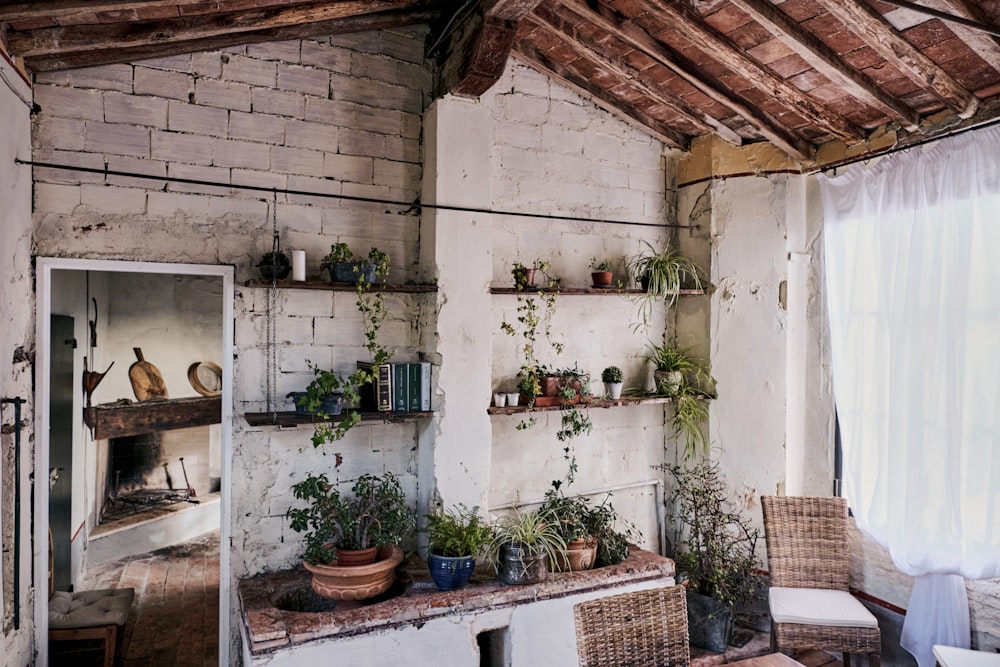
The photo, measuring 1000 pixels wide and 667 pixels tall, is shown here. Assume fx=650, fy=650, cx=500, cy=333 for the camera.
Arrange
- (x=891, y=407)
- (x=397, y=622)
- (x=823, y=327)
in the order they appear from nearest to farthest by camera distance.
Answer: (x=397, y=622) < (x=891, y=407) < (x=823, y=327)

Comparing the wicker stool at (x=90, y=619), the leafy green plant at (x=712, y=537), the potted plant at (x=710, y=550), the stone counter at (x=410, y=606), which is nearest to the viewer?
the stone counter at (x=410, y=606)

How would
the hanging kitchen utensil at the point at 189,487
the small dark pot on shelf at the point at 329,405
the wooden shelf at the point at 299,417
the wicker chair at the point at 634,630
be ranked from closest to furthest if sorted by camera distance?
1. the wicker chair at the point at 634,630
2. the wooden shelf at the point at 299,417
3. the small dark pot on shelf at the point at 329,405
4. the hanging kitchen utensil at the point at 189,487

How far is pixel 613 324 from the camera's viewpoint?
4395mm

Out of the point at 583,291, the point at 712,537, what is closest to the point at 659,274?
the point at 583,291

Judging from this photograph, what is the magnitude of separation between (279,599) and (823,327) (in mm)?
3553

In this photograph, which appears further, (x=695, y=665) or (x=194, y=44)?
(x=695, y=665)

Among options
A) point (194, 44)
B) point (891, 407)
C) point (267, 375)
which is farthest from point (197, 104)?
point (891, 407)

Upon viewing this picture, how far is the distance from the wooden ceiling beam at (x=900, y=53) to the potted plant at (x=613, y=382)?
2.21 meters

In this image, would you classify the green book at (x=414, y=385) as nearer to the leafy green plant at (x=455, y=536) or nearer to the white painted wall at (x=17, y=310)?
the leafy green plant at (x=455, y=536)

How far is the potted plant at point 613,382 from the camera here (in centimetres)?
419

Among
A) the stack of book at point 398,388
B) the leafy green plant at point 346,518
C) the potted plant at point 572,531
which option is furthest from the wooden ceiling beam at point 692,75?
the leafy green plant at point 346,518

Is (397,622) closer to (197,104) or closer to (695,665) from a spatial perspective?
(695,665)

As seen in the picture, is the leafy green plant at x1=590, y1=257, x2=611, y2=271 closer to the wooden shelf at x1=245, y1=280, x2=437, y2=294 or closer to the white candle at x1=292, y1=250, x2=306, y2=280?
the wooden shelf at x1=245, y1=280, x2=437, y2=294

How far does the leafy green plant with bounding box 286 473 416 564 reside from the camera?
3.24 m
